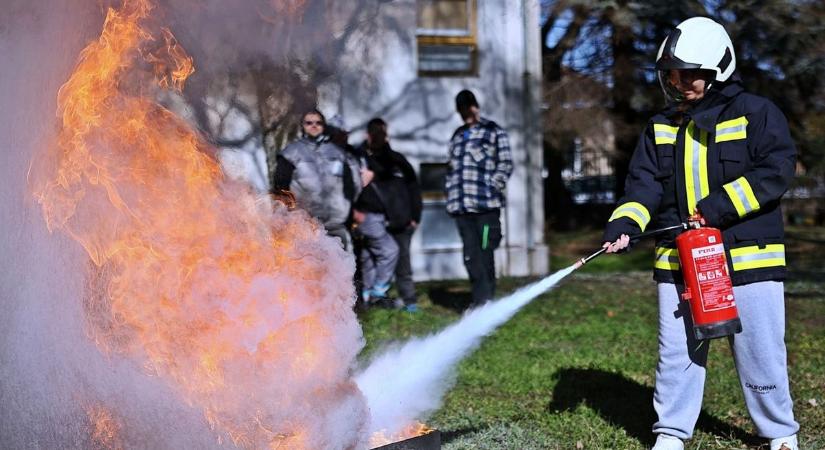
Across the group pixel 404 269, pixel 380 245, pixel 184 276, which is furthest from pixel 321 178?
pixel 184 276

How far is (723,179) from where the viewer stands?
4.25 m

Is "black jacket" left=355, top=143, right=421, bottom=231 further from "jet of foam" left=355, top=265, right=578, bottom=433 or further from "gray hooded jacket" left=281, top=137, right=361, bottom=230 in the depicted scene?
"jet of foam" left=355, top=265, right=578, bottom=433

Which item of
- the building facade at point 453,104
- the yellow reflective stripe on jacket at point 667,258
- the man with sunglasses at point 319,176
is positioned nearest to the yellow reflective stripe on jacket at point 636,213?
the yellow reflective stripe on jacket at point 667,258

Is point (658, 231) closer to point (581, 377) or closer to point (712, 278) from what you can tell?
point (712, 278)

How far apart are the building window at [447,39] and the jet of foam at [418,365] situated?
9.29 meters

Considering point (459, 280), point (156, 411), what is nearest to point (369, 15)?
point (156, 411)

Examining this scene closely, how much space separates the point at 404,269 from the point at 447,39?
508cm

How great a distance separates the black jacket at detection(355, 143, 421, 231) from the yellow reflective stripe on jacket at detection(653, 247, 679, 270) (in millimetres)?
5303

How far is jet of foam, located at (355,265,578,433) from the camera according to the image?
4344 mm

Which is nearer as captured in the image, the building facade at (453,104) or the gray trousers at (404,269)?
the gray trousers at (404,269)

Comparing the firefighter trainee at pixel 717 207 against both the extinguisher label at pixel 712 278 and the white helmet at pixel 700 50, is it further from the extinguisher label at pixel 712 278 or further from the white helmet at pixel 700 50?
the extinguisher label at pixel 712 278

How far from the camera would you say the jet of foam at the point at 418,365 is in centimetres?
434

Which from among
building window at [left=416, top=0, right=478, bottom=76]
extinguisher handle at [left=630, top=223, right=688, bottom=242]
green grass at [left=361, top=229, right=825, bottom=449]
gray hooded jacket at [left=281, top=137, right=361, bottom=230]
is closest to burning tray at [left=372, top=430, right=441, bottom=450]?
green grass at [left=361, top=229, right=825, bottom=449]

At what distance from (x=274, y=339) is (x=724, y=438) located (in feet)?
8.82
